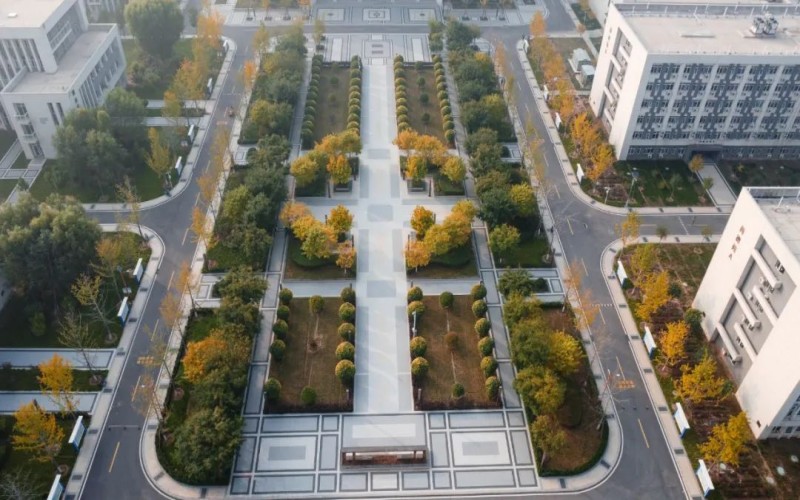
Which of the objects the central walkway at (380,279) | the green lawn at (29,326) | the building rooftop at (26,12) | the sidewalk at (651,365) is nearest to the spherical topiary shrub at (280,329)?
the central walkway at (380,279)

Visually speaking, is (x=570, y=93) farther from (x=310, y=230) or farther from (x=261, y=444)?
(x=261, y=444)

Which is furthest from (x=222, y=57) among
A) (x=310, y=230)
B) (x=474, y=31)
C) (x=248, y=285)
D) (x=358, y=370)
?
(x=358, y=370)

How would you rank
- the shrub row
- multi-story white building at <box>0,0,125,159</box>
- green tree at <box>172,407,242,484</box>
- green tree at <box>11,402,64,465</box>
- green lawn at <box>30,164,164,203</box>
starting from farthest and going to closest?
the shrub row < multi-story white building at <box>0,0,125,159</box> < green lawn at <box>30,164,164,203</box> < green tree at <box>172,407,242,484</box> < green tree at <box>11,402,64,465</box>

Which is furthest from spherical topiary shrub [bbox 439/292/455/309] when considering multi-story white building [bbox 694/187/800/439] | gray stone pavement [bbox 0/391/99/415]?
gray stone pavement [bbox 0/391/99/415]

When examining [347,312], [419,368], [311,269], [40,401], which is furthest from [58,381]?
[419,368]

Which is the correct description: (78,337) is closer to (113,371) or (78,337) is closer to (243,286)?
(113,371)

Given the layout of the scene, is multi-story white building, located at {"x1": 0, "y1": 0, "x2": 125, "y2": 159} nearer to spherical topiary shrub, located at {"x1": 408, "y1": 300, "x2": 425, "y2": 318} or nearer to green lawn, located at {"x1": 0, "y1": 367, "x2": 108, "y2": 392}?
green lawn, located at {"x1": 0, "y1": 367, "x2": 108, "y2": 392}
